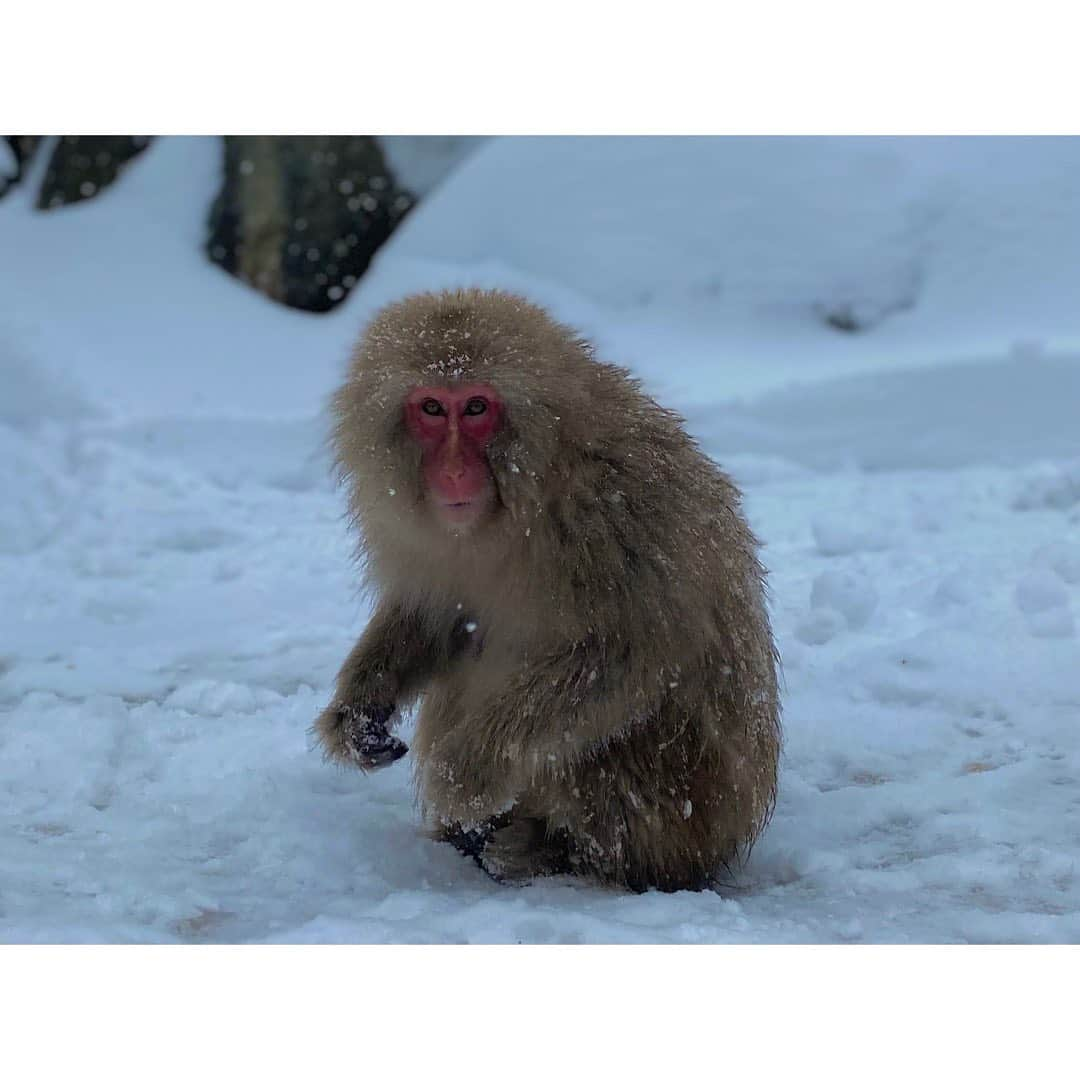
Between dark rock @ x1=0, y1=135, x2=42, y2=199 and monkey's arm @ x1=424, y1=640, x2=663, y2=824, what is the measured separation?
264 inches

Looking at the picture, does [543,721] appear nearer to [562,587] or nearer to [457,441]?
[562,587]

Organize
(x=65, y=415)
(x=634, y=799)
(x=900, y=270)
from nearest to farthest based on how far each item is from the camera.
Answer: (x=634, y=799), (x=65, y=415), (x=900, y=270)

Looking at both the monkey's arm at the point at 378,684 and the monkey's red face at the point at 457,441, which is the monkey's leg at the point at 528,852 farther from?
the monkey's red face at the point at 457,441

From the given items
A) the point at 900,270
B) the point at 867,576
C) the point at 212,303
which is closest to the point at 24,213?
the point at 212,303

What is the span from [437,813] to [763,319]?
4.75 m

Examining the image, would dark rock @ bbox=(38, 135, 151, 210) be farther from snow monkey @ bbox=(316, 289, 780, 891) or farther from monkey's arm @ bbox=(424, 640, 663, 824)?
monkey's arm @ bbox=(424, 640, 663, 824)

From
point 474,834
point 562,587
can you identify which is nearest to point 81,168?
point 474,834

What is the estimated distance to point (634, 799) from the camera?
9.48ft

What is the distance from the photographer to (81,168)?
8.31m

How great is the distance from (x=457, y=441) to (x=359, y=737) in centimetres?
82

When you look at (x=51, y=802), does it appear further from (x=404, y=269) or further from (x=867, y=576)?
(x=404, y=269)

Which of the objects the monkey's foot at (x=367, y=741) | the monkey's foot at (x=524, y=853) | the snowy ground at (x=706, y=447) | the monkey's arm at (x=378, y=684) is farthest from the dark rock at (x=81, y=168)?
the monkey's foot at (x=524, y=853)

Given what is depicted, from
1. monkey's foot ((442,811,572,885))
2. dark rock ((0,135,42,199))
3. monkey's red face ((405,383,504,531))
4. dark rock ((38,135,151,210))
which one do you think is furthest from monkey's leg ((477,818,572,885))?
dark rock ((0,135,42,199))

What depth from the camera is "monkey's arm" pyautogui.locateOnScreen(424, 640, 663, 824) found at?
2803 millimetres
